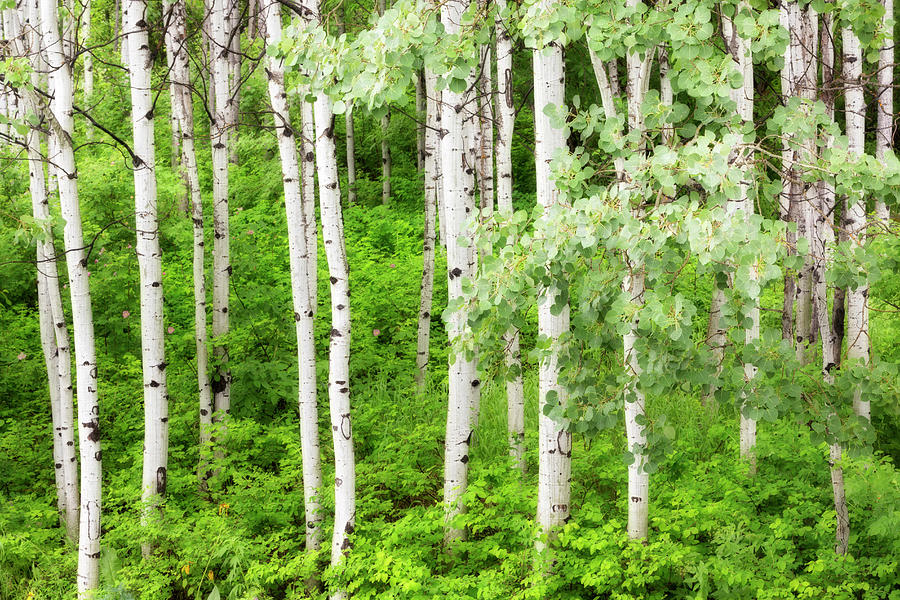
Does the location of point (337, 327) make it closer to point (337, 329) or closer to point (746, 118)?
point (337, 329)

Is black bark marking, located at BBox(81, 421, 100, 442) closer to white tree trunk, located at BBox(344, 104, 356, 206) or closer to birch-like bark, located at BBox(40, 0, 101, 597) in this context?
birch-like bark, located at BBox(40, 0, 101, 597)

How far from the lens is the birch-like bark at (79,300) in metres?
5.07

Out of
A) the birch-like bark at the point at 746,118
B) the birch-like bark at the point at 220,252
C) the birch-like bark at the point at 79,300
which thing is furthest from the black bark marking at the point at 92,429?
the birch-like bark at the point at 746,118

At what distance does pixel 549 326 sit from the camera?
4.14m

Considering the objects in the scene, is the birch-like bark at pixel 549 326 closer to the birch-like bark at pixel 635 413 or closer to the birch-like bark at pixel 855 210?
the birch-like bark at pixel 635 413

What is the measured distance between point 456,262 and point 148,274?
245 centimetres

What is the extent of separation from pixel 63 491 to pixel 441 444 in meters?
3.65

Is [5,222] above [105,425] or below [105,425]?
above

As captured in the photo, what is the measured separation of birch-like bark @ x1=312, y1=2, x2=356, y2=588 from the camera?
485 centimetres

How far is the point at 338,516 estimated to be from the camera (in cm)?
516

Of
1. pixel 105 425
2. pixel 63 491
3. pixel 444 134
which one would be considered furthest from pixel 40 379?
pixel 444 134

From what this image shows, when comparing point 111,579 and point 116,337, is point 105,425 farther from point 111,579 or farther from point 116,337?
point 111,579

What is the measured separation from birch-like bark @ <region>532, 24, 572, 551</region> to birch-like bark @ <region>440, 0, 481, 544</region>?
28.0 inches

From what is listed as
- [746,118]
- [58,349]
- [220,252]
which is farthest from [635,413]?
[58,349]
